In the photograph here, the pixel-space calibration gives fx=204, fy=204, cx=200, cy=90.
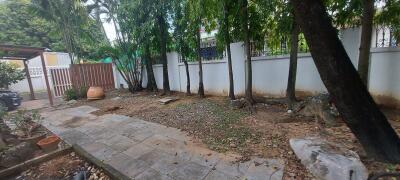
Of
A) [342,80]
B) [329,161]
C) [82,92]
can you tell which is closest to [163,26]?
[82,92]

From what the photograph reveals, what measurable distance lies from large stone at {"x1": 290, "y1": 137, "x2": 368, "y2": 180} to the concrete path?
1.12 ft

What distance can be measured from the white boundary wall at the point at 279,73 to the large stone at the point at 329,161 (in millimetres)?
2608

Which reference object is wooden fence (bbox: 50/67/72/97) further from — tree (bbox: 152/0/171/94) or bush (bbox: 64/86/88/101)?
tree (bbox: 152/0/171/94)

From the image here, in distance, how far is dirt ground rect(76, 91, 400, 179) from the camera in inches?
104

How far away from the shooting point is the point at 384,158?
2131 millimetres

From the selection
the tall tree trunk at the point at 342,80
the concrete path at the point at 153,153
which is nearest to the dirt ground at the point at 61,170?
the concrete path at the point at 153,153

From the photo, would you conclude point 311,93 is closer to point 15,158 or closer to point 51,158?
point 51,158

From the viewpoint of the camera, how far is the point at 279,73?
5457 millimetres

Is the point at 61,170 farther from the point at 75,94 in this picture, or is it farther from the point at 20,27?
the point at 20,27

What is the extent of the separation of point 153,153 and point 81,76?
333 inches

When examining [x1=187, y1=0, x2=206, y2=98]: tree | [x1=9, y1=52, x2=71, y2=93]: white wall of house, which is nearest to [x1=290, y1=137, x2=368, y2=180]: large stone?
[x1=187, y1=0, x2=206, y2=98]: tree

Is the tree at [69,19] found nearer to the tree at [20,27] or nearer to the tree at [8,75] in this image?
the tree at [8,75]

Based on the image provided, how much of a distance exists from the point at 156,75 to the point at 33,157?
640cm

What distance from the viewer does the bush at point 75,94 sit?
8727 millimetres
